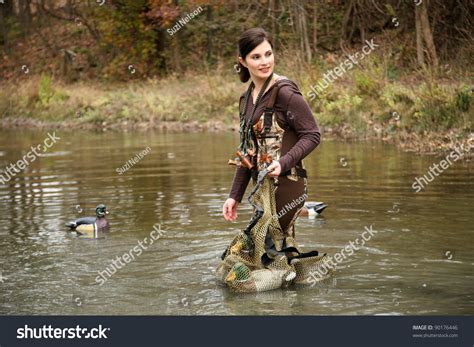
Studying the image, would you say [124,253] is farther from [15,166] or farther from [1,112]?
[1,112]

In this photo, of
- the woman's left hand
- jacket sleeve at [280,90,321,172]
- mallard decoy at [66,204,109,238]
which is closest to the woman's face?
jacket sleeve at [280,90,321,172]

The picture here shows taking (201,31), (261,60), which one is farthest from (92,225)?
(201,31)

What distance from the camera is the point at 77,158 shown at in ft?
61.2

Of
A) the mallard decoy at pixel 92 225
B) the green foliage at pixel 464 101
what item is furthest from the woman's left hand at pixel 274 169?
the green foliage at pixel 464 101

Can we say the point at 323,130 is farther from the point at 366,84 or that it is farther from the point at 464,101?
the point at 464,101

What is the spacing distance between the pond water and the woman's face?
1.68m

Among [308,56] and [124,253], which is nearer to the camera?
[124,253]

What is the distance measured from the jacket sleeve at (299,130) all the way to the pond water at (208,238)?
1051mm

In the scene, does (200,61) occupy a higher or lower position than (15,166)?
higher

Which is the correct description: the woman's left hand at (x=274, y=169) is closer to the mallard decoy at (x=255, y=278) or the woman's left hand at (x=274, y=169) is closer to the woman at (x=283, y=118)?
→ the woman at (x=283, y=118)

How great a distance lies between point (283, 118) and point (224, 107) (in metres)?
20.7

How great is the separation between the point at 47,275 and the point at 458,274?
349cm

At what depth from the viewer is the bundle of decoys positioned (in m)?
6.71
